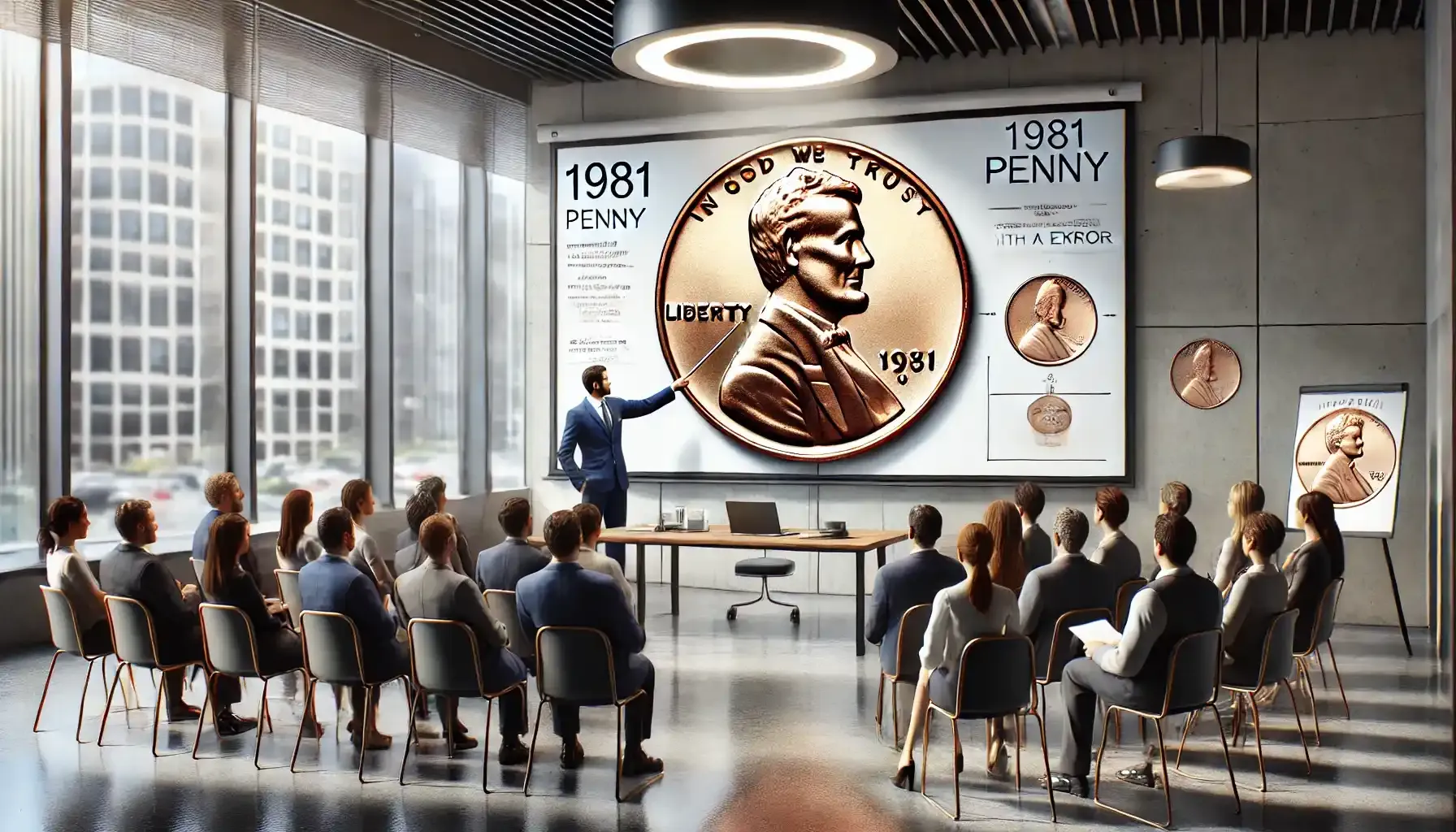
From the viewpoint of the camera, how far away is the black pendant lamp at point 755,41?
5.11m

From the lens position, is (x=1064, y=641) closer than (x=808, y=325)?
Yes

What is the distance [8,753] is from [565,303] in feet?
21.2

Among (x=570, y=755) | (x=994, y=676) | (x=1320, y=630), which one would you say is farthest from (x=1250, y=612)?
(x=570, y=755)

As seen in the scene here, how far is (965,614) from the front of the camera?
504 centimetres

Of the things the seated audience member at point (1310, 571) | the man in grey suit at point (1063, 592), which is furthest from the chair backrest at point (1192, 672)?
the seated audience member at point (1310, 571)

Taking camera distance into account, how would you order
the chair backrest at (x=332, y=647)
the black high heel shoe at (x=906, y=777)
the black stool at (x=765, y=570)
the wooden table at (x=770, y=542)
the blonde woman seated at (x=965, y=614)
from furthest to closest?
the black stool at (x=765, y=570)
the wooden table at (x=770, y=542)
the chair backrest at (x=332, y=647)
the black high heel shoe at (x=906, y=777)
the blonde woman seated at (x=965, y=614)

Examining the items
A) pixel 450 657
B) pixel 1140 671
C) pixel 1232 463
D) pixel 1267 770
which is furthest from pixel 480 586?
pixel 1232 463

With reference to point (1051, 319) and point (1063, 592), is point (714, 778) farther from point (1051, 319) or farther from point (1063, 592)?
point (1051, 319)

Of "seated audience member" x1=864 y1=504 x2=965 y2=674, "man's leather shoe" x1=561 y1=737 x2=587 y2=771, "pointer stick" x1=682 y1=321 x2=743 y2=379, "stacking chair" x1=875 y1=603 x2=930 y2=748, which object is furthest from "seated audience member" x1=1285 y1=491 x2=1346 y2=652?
"pointer stick" x1=682 y1=321 x2=743 y2=379

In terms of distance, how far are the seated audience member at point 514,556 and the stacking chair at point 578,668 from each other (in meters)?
0.84

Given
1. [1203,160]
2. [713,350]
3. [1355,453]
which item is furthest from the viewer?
[713,350]

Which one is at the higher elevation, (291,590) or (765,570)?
(291,590)

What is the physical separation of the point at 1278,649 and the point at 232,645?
174 inches

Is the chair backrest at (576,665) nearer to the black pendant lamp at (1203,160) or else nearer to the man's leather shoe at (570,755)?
the man's leather shoe at (570,755)
